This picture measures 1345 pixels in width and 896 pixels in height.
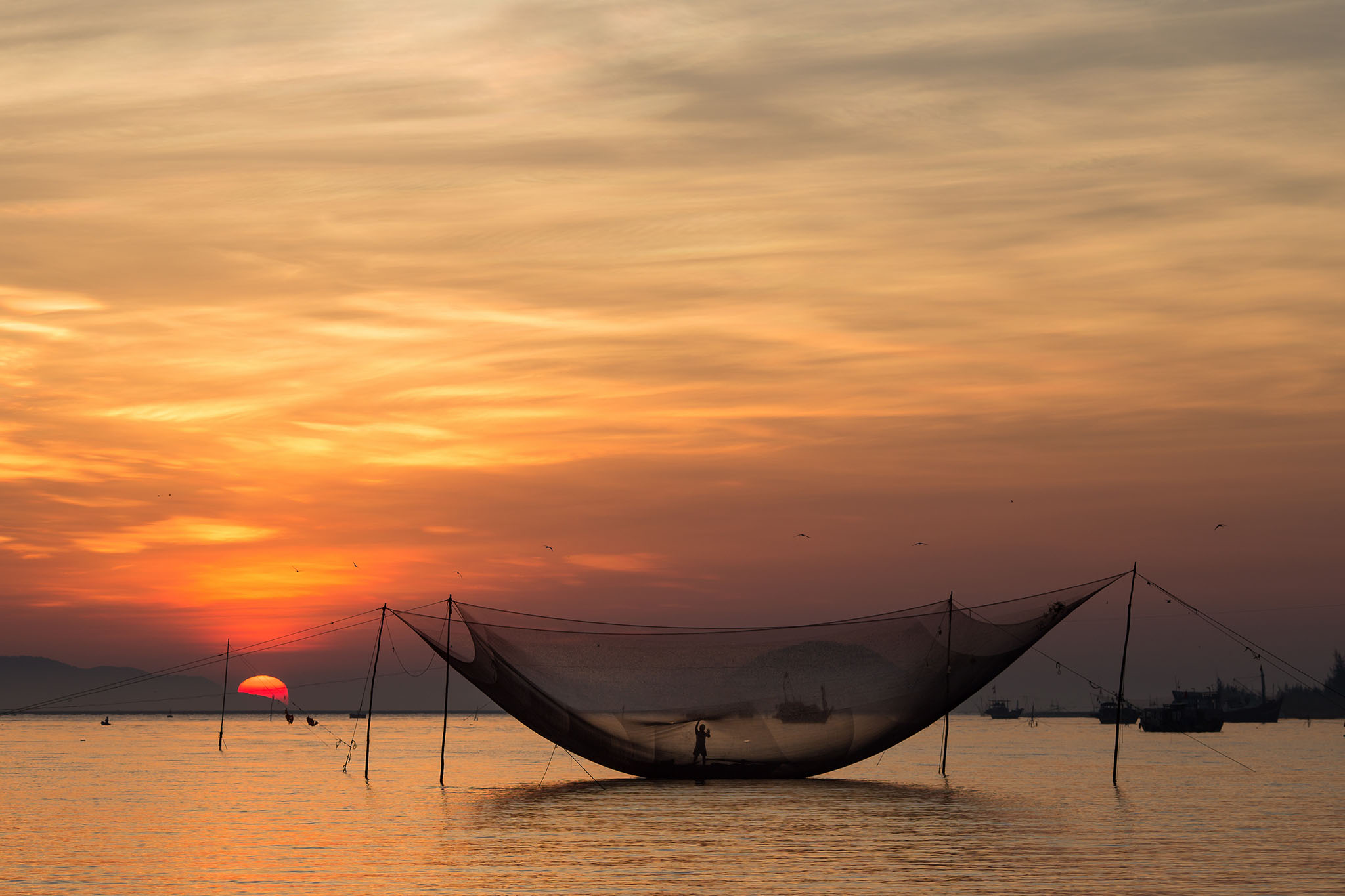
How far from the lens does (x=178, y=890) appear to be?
20.3m

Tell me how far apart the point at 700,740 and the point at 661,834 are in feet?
19.2

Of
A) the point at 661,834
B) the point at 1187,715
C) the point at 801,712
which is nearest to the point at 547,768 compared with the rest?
the point at 801,712

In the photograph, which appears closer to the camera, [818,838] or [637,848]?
[637,848]

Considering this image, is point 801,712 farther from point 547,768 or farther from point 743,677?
point 547,768

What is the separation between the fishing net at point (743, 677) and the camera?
32.0m

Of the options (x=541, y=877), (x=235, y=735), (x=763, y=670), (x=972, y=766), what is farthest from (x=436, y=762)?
(x=235, y=735)

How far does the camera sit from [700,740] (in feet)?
109

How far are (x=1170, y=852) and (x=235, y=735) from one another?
130763mm

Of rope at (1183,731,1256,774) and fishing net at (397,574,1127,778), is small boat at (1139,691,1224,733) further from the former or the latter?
fishing net at (397,574,1127,778)

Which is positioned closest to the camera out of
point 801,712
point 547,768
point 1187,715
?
point 801,712

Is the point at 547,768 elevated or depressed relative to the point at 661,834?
depressed

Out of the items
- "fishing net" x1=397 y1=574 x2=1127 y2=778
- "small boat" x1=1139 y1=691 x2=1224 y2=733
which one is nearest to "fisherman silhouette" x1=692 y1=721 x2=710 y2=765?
"fishing net" x1=397 y1=574 x2=1127 y2=778

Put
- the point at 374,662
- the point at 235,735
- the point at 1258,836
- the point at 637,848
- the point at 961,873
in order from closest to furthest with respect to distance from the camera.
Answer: the point at 961,873
the point at 637,848
the point at 1258,836
the point at 374,662
the point at 235,735

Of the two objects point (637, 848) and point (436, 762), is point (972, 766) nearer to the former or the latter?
point (436, 762)
